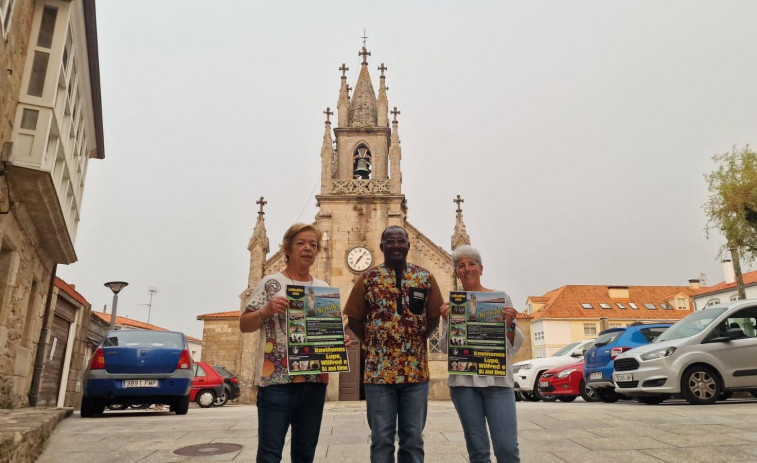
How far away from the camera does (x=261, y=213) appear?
921 inches

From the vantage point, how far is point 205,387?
1639 centimetres

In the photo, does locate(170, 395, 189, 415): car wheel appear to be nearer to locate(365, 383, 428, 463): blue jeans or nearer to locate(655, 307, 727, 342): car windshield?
locate(365, 383, 428, 463): blue jeans

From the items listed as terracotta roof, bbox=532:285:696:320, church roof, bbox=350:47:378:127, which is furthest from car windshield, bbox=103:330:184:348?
terracotta roof, bbox=532:285:696:320

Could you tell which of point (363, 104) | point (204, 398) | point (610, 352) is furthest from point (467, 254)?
point (363, 104)

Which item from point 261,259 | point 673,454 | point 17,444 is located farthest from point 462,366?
point 261,259

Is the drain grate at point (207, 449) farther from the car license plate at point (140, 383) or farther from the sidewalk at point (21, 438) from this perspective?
the car license plate at point (140, 383)

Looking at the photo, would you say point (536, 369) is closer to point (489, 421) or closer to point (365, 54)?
point (489, 421)

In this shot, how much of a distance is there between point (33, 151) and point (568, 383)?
41.3 feet

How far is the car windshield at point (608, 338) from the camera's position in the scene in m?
12.0

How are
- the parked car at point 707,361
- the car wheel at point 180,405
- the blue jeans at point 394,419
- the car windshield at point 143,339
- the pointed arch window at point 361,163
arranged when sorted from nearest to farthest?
the blue jeans at point 394,419
the parked car at point 707,361
the car windshield at point 143,339
the car wheel at point 180,405
the pointed arch window at point 361,163

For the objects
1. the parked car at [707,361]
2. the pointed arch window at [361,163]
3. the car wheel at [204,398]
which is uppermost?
the pointed arch window at [361,163]

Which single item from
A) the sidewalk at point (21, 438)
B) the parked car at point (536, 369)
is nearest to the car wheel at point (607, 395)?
the parked car at point (536, 369)

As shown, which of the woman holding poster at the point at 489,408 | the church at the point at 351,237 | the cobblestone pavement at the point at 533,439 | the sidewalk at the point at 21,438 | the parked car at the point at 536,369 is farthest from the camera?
the church at the point at 351,237

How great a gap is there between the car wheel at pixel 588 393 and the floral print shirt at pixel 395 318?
10.8 metres
